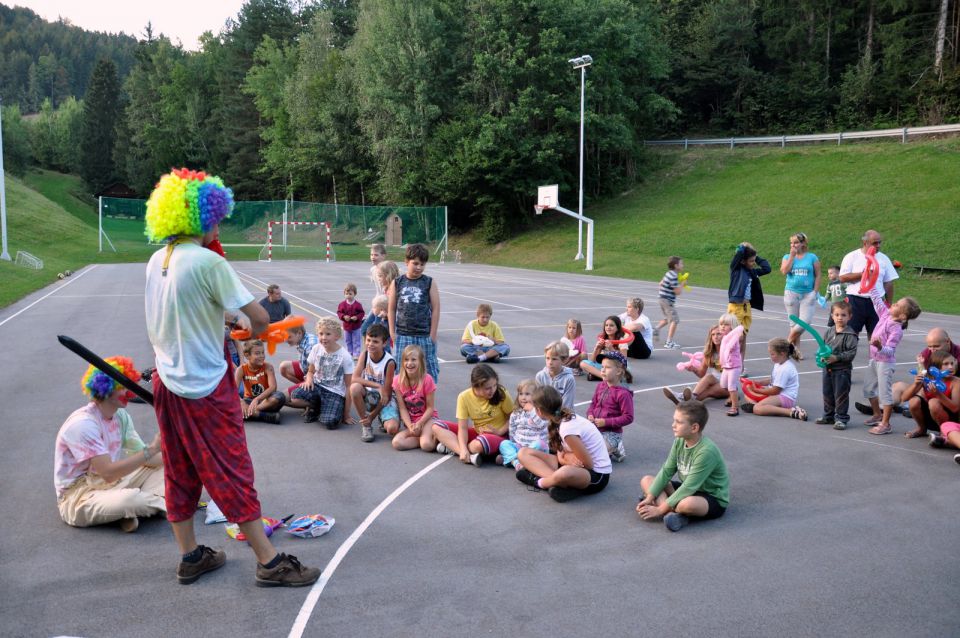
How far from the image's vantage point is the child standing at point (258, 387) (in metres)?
8.52

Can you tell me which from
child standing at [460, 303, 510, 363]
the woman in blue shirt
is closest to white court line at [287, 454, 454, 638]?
child standing at [460, 303, 510, 363]

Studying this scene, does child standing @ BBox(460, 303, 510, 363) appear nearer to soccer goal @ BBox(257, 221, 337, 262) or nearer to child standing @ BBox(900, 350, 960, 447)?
child standing @ BBox(900, 350, 960, 447)

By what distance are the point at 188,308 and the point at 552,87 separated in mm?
49493

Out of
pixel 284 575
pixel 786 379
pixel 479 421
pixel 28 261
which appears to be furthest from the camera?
pixel 28 261

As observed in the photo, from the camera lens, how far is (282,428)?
330 inches

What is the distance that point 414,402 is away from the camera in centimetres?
783

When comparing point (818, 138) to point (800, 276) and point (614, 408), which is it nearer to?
point (800, 276)

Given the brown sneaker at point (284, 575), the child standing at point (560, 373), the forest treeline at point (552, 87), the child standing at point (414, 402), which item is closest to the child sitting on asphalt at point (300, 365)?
the child standing at point (414, 402)

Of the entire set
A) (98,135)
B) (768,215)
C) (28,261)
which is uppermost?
(98,135)

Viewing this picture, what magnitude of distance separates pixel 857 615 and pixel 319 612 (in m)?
3.04

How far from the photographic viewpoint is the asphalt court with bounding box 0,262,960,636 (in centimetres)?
418

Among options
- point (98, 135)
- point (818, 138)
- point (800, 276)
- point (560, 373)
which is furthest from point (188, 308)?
point (98, 135)

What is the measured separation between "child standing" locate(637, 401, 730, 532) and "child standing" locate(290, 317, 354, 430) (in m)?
3.89

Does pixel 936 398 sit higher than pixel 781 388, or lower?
higher
